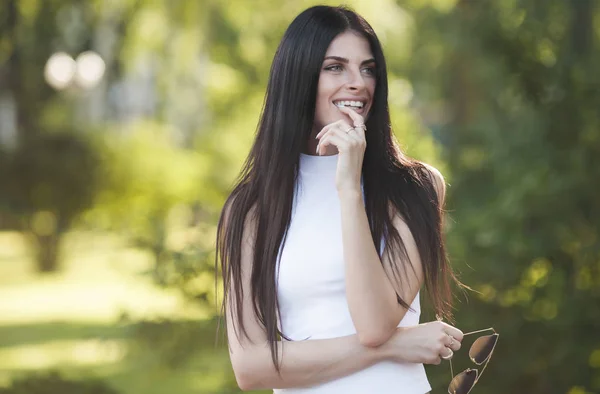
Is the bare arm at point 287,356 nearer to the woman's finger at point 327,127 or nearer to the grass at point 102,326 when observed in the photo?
the woman's finger at point 327,127

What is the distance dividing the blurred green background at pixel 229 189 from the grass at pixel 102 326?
25mm

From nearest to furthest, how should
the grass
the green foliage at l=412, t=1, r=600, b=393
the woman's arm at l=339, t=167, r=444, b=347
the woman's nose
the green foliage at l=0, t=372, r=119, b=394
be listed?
1. the woman's arm at l=339, t=167, r=444, b=347
2. the woman's nose
3. the green foliage at l=412, t=1, r=600, b=393
4. the grass
5. the green foliage at l=0, t=372, r=119, b=394

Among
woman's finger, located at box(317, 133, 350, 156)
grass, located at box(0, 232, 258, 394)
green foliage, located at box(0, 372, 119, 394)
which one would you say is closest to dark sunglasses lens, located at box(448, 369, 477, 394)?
woman's finger, located at box(317, 133, 350, 156)

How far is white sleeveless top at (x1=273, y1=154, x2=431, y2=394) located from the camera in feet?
7.95

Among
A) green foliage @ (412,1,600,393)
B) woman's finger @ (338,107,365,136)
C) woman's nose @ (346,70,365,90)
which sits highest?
woman's nose @ (346,70,365,90)

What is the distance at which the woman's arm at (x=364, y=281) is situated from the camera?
2328mm

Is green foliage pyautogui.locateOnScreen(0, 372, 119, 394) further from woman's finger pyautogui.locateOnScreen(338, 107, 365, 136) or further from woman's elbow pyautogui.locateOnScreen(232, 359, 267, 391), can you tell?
woman's finger pyautogui.locateOnScreen(338, 107, 365, 136)

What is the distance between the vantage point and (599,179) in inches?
242

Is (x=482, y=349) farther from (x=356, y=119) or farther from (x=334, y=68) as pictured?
(x=334, y=68)

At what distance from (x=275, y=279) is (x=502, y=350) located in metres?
3.62

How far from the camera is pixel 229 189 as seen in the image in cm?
370

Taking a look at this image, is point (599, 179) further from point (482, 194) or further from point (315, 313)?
point (315, 313)

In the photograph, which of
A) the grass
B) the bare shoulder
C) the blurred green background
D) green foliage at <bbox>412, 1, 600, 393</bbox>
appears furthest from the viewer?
the grass

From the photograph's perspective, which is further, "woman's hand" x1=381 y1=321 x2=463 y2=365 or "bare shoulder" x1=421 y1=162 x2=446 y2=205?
"bare shoulder" x1=421 y1=162 x2=446 y2=205
